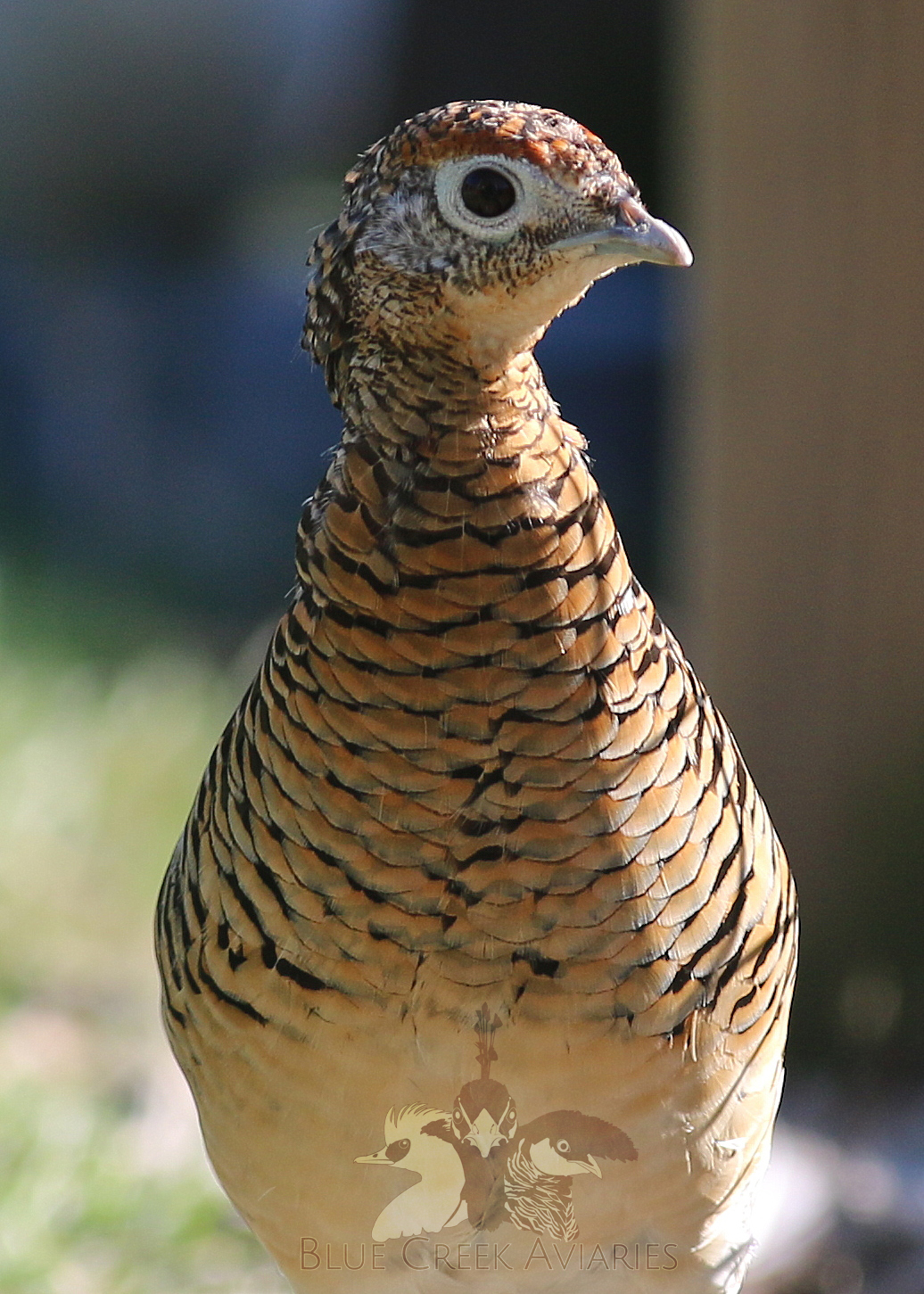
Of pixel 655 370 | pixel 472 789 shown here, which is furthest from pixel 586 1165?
pixel 655 370

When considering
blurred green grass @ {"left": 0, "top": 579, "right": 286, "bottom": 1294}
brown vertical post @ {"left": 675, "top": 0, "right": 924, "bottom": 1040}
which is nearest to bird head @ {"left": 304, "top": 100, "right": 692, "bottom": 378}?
blurred green grass @ {"left": 0, "top": 579, "right": 286, "bottom": 1294}

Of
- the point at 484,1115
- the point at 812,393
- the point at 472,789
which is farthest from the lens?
the point at 812,393

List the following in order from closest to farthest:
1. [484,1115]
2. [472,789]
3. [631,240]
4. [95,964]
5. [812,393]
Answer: [631,240] → [472,789] → [484,1115] → [812,393] → [95,964]

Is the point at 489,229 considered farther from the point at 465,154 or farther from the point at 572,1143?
the point at 572,1143

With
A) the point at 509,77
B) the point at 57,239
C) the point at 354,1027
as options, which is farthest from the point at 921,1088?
the point at 57,239

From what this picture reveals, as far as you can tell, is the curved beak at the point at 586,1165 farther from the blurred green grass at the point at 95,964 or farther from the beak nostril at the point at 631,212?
the blurred green grass at the point at 95,964

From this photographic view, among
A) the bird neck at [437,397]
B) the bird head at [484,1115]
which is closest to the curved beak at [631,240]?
the bird neck at [437,397]
